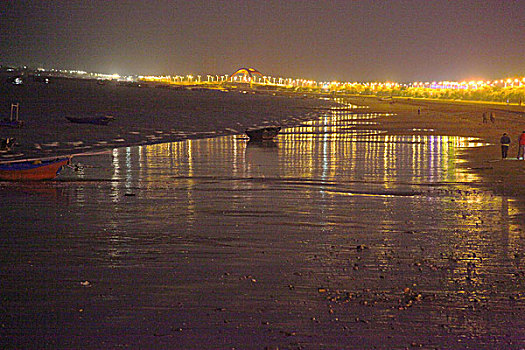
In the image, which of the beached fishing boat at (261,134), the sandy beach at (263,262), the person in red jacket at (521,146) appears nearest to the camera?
the sandy beach at (263,262)

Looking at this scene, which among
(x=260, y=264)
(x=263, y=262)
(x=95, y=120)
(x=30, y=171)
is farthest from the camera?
(x=95, y=120)

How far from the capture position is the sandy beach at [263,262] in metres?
8.29

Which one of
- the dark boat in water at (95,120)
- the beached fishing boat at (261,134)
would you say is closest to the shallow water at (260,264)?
the beached fishing boat at (261,134)

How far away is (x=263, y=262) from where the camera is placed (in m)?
11.4

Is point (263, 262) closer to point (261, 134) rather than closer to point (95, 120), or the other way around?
point (261, 134)

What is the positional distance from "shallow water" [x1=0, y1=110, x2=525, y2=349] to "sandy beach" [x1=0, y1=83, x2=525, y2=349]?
0.11ft

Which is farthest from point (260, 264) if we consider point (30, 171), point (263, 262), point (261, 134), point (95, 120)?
point (95, 120)

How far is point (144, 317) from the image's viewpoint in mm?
8773

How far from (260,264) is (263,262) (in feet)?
0.48

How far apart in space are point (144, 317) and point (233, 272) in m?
2.37

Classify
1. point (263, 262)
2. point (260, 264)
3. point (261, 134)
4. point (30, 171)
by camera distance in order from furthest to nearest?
1. point (261, 134)
2. point (30, 171)
3. point (263, 262)
4. point (260, 264)

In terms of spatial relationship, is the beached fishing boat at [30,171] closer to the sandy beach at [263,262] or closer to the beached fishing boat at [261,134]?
the sandy beach at [263,262]

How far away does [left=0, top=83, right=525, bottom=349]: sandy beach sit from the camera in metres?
8.29

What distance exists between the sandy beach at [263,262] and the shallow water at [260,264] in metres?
0.03
